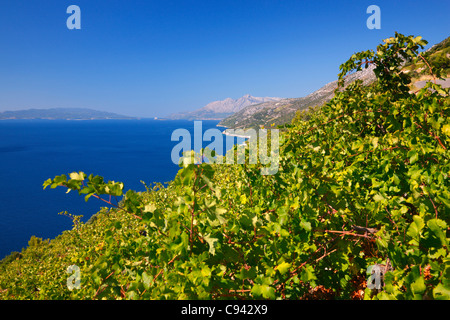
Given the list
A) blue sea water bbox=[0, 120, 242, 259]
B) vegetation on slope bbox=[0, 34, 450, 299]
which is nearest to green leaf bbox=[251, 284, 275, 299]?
vegetation on slope bbox=[0, 34, 450, 299]

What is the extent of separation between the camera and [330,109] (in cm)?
534

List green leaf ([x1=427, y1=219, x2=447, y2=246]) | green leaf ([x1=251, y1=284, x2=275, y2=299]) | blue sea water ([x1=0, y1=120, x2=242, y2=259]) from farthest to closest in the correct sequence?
blue sea water ([x1=0, y1=120, x2=242, y2=259]) → green leaf ([x1=251, y1=284, x2=275, y2=299]) → green leaf ([x1=427, y1=219, x2=447, y2=246])

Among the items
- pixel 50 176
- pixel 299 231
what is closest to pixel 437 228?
pixel 299 231

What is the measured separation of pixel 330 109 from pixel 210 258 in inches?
182

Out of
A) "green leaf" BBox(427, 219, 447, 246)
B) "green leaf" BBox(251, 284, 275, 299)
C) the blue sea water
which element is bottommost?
the blue sea water

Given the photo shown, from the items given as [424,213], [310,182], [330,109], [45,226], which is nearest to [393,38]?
[330,109]

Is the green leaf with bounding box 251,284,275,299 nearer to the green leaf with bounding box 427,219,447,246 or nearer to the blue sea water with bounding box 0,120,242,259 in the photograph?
the green leaf with bounding box 427,219,447,246

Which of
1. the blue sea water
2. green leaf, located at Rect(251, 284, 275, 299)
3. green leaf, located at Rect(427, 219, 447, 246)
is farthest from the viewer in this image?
the blue sea water

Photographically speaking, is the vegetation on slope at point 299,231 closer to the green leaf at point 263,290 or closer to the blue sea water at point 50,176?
the green leaf at point 263,290

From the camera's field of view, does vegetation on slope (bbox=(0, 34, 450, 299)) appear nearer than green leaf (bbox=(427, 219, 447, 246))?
No

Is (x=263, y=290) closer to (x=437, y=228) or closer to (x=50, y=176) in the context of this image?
(x=437, y=228)

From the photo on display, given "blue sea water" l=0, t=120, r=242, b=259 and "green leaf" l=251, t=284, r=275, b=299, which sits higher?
"green leaf" l=251, t=284, r=275, b=299
